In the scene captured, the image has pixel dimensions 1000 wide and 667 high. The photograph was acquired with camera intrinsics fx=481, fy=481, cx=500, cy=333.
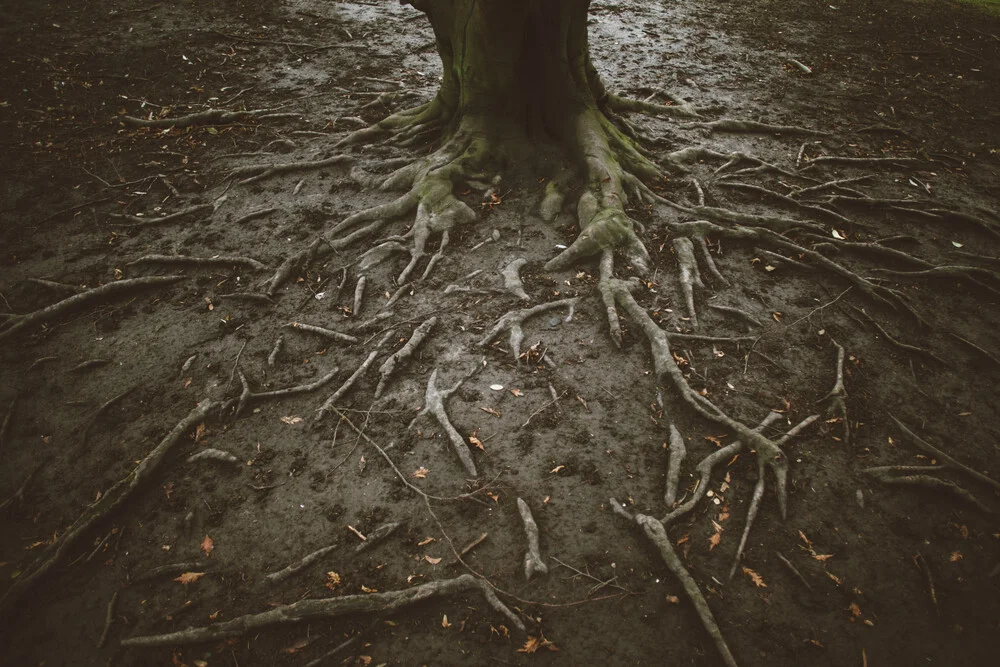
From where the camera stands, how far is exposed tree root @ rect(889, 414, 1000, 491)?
3.06m

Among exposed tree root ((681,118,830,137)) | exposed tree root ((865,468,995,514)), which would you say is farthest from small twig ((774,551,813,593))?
exposed tree root ((681,118,830,137))

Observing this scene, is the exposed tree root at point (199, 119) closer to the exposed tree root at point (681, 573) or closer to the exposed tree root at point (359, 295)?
the exposed tree root at point (359, 295)

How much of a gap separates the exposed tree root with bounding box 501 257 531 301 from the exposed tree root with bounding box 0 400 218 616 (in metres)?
2.67

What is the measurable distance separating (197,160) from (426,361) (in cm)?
490

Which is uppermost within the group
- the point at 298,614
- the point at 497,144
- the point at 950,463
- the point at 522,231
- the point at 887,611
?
the point at 497,144

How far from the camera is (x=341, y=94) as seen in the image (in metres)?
7.66

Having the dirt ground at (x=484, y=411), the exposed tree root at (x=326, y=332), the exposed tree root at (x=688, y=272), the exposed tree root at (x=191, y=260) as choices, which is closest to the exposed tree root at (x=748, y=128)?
the dirt ground at (x=484, y=411)

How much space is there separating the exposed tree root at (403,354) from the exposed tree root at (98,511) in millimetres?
1325

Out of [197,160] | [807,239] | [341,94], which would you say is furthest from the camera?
[341,94]

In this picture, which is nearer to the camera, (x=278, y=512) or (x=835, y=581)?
(x=835, y=581)

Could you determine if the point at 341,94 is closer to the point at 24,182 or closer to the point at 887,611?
the point at 24,182

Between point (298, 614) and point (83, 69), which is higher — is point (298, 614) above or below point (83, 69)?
below

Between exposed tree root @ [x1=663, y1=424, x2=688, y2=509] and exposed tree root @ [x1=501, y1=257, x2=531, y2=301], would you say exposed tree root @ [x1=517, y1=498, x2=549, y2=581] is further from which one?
exposed tree root @ [x1=501, y1=257, x2=531, y2=301]

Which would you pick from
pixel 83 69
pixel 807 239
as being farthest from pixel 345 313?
pixel 83 69
